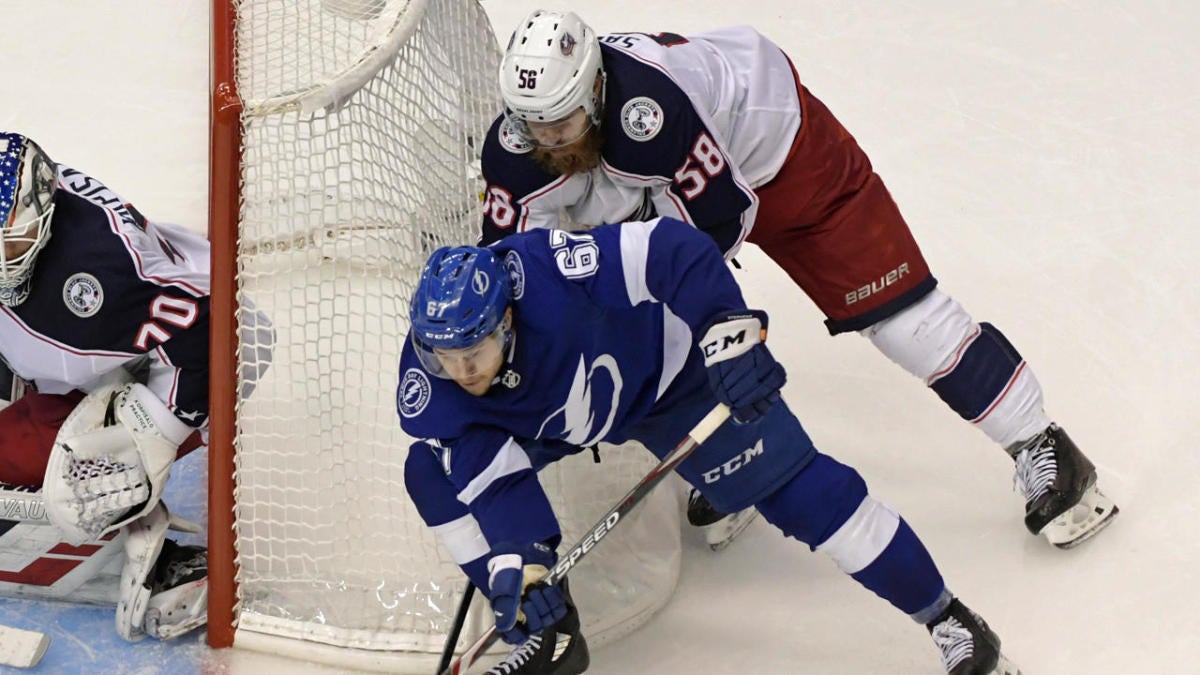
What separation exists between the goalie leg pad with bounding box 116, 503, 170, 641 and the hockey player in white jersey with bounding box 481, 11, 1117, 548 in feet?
3.06

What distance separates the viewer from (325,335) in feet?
10.4

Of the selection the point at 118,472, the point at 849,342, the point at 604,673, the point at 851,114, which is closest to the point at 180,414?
the point at 118,472

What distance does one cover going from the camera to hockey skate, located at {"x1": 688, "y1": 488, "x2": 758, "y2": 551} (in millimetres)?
3205

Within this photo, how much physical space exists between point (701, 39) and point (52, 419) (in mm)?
1531

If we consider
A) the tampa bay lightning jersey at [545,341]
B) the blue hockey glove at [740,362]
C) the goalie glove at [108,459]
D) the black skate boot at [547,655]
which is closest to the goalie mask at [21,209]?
the goalie glove at [108,459]

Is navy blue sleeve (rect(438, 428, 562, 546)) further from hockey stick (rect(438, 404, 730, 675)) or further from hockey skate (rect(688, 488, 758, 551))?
hockey skate (rect(688, 488, 758, 551))

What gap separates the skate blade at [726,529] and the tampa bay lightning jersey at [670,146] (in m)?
0.62

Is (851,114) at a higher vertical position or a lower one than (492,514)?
higher

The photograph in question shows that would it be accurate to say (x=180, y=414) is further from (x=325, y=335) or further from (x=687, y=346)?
(x=687, y=346)

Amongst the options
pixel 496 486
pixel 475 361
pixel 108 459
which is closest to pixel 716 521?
pixel 496 486

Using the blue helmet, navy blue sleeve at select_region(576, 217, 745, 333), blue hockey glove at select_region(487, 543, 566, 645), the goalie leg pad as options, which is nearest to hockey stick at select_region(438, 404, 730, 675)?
blue hockey glove at select_region(487, 543, 566, 645)

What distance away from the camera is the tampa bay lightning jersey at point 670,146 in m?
2.74

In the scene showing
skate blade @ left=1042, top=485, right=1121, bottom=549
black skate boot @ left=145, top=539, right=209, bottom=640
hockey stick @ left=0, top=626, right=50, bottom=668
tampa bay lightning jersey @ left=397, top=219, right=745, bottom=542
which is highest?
tampa bay lightning jersey @ left=397, top=219, right=745, bottom=542

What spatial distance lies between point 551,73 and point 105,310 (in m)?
0.95
